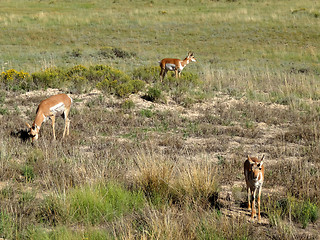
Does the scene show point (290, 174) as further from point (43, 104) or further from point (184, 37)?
point (184, 37)

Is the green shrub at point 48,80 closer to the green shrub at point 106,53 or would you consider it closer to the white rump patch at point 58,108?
the white rump patch at point 58,108

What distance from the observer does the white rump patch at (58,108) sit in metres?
8.58

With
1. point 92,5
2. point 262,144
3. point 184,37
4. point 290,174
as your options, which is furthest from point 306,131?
point 92,5

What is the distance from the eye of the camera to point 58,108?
28.8 ft

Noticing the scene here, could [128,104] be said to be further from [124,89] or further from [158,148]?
[158,148]

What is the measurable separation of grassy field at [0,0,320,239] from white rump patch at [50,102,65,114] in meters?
0.66

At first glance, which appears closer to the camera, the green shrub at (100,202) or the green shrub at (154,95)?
the green shrub at (100,202)

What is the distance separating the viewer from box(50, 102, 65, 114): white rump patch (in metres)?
8.58

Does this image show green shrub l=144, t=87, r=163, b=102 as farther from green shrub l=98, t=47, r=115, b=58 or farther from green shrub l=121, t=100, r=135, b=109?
green shrub l=98, t=47, r=115, b=58

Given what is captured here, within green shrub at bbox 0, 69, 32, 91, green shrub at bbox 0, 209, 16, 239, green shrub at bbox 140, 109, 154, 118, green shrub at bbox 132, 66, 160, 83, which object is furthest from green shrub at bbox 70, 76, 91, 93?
green shrub at bbox 0, 209, 16, 239

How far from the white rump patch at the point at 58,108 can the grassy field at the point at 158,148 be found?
0.66 metres

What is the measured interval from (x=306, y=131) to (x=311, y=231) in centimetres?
522

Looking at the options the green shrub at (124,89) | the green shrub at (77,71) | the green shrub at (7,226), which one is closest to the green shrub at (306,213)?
the green shrub at (7,226)

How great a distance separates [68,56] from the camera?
24.2 m
